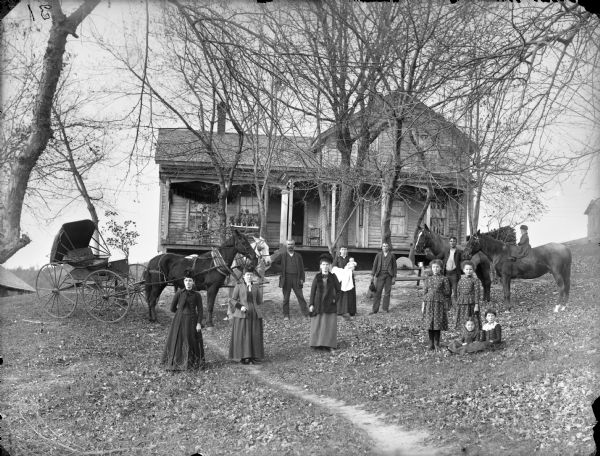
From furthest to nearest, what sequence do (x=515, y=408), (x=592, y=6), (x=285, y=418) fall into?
(x=285, y=418) < (x=515, y=408) < (x=592, y=6)

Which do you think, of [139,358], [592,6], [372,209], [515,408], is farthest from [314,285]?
[372,209]

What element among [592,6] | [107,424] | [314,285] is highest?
[592,6]

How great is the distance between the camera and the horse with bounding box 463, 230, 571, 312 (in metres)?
16.9

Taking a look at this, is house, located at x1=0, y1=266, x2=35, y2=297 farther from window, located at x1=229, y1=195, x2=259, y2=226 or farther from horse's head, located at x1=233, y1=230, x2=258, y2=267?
horse's head, located at x1=233, y1=230, x2=258, y2=267

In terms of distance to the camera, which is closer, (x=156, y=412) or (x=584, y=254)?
(x=156, y=412)

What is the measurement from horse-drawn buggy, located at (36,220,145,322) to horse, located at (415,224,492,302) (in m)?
8.04

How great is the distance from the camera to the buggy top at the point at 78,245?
16.0 m

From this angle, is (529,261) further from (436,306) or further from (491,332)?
(491,332)

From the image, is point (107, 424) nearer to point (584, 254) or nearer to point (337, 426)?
point (337, 426)

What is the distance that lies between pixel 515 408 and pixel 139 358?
8104 mm

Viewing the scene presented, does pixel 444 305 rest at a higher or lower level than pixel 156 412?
higher

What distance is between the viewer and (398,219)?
1185 inches

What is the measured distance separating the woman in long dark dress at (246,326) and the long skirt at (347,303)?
4497 millimetres

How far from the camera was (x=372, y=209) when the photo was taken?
30422 mm
